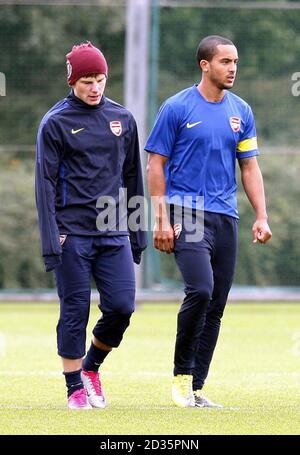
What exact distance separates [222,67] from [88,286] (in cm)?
157

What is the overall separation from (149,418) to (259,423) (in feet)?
2.06

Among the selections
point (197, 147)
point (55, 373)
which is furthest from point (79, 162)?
point (55, 373)

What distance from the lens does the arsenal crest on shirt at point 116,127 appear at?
306 inches

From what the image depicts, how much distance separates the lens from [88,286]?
768 centimetres

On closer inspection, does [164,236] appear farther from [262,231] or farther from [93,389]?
[93,389]

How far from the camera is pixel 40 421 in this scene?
7082mm

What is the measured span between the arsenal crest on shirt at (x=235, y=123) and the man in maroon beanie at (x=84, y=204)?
639mm

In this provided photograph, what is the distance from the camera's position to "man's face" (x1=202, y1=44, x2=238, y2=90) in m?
7.90

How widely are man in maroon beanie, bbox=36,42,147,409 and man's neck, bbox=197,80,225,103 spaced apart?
532 millimetres

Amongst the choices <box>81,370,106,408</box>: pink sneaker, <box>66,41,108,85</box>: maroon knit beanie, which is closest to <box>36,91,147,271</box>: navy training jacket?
<box>66,41,108,85</box>: maroon knit beanie

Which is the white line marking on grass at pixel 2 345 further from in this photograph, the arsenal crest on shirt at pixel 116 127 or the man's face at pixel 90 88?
the man's face at pixel 90 88

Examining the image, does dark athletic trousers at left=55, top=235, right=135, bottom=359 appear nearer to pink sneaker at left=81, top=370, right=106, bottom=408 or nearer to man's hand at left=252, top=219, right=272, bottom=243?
pink sneaker at left=81, top=370, right=106, bottom=408
